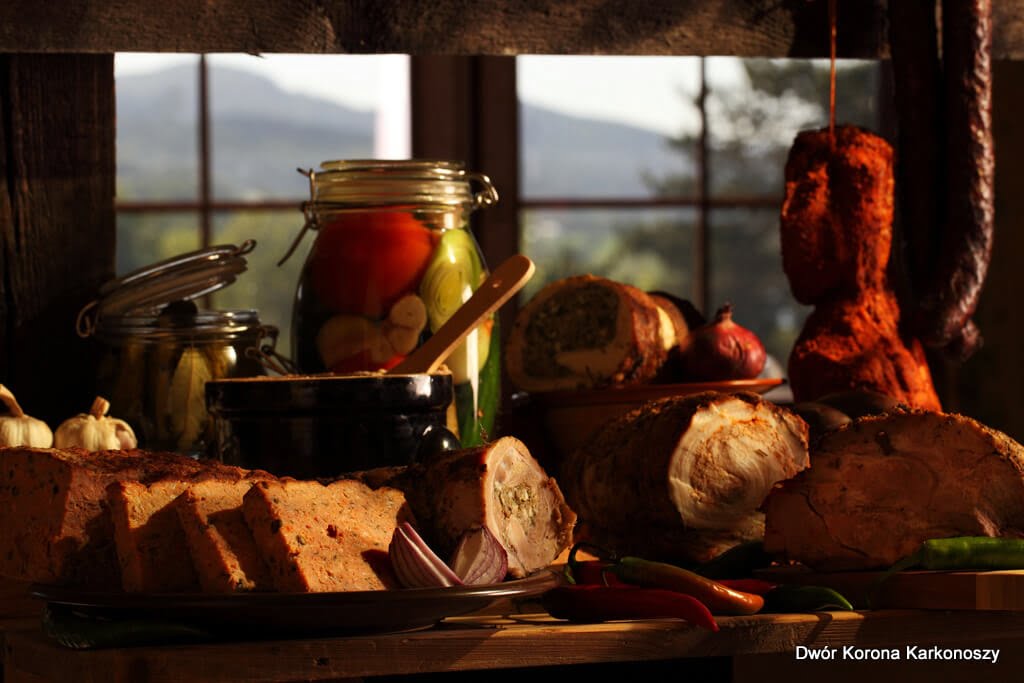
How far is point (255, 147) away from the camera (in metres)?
3.98

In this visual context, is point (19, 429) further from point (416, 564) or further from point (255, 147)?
point (255, 147)

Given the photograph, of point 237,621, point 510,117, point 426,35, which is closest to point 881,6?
point 426,35

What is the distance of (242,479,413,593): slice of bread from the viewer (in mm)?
1021

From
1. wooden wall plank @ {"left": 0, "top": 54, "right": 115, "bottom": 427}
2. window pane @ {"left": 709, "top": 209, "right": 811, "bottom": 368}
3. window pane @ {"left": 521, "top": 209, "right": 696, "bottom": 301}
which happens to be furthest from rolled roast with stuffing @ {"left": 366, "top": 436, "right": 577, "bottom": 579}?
window pane @ {"left": 709, "top": 209, "right": 811, "bottom": 368}

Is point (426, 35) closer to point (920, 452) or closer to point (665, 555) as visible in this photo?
point (665, 555)

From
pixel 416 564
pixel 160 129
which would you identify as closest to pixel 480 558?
pixel 416 564

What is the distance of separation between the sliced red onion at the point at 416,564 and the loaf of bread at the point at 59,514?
199 mm

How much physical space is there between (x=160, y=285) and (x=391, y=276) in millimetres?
305

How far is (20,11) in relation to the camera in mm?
1703

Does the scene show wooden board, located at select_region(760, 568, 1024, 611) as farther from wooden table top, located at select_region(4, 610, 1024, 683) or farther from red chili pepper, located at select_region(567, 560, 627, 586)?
red chili pepper, located at select_region(567, 560, 627, 586)

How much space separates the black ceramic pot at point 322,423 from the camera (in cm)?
137

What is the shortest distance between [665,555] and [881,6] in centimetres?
95

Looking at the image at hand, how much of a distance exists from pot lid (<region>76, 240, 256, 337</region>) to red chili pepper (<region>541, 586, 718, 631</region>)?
767 millimetres

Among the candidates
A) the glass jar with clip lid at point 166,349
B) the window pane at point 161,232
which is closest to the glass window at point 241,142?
the window pane at point 161,232
